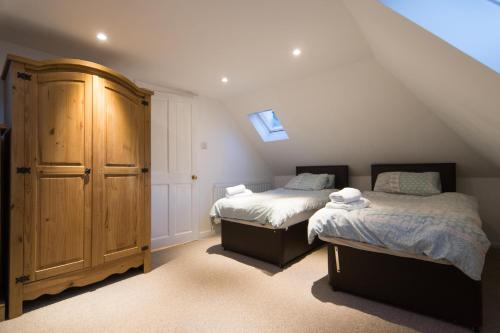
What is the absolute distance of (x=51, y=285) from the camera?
186 cm

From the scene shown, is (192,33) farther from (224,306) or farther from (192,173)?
(224,306)

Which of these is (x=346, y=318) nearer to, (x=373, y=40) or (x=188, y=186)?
(x=373, y=40)

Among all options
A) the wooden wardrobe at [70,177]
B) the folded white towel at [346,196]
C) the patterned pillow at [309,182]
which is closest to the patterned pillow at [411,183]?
the patterned pillow at [309,182]

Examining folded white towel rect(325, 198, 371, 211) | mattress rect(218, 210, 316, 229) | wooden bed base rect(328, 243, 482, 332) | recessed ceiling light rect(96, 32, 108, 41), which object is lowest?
wooden bed base rect(328, 243, 482, 332)

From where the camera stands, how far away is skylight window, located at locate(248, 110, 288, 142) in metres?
4.29

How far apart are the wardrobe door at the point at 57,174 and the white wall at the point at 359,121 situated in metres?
2.37

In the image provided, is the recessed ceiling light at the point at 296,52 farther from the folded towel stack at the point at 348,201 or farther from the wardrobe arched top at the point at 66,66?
the wardrobe arched top at the point at 66,66

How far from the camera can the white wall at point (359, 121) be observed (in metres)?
2.88

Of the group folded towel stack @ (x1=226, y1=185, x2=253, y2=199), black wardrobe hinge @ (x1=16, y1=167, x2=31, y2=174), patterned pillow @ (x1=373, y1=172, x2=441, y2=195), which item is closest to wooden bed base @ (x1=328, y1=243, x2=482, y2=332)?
folded towel stack @ (x1=226, y1=185, x2=253, y2=199)

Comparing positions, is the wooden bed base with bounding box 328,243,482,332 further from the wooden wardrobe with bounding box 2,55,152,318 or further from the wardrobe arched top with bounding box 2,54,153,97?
the wardrobe arched top with bounding box 2,54,153,97

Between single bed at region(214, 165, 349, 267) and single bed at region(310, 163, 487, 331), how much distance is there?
59 centimetres

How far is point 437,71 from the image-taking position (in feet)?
5.63

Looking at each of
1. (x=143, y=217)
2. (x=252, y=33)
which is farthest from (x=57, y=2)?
(x=143, y=217)

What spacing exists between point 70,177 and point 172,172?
57.5 inches
